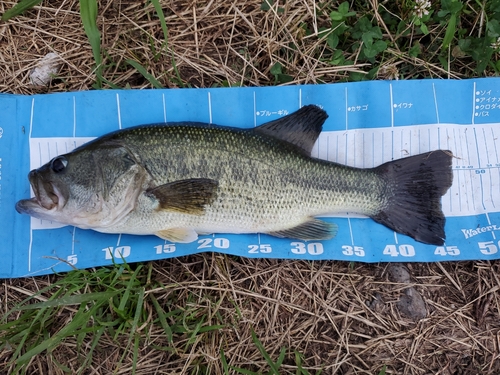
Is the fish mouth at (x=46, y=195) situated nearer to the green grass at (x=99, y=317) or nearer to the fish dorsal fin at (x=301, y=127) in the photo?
the green grass at (x=99, y=317)

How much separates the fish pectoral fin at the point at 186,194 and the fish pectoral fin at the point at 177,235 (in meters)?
0.19

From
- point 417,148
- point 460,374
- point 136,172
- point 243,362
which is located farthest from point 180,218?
point 460,374

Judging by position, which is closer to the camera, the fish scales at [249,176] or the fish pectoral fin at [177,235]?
the fish scales at [249,176]

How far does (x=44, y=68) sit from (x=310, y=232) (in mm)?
A: 2511

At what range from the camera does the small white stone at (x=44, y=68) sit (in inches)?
116

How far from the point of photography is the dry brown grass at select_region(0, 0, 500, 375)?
2.60 meters

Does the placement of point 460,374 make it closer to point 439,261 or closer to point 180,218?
point 439,261

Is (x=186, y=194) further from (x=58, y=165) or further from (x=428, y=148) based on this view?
(x=428, y=148)

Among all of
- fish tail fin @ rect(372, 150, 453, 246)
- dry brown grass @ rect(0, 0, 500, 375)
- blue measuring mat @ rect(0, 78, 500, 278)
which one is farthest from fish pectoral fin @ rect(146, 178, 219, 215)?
fish tail fin @ rect(372, 150, 453, 246)

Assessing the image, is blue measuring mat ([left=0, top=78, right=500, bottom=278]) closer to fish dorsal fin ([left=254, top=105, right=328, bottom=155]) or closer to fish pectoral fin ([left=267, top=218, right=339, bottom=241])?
fish pectoral fin ([left=267, top=218, right=339, bottom=241])

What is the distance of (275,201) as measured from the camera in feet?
8.55

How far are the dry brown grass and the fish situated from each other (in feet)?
1.18

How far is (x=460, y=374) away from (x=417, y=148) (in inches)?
67.2

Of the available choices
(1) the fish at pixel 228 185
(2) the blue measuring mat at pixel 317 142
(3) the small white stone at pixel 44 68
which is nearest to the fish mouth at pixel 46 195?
(1) the fish at pixel 228 185
